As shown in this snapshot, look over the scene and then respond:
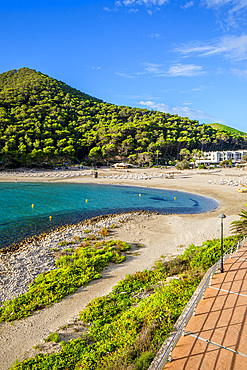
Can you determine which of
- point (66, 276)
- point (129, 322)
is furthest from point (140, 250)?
point (129, 322)

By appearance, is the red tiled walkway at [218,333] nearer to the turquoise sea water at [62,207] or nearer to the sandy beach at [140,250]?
the sandy beach at [140,250]

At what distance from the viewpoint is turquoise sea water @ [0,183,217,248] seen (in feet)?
68.1

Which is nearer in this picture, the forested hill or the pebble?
the pebble

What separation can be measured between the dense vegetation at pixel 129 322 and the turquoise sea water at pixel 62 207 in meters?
11.3

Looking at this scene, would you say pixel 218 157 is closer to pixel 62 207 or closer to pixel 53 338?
pixel 62 207

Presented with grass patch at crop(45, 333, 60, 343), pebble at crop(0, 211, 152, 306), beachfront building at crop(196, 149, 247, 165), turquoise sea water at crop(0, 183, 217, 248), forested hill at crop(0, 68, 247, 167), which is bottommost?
grass patch at crop(45, 333, 60, 343)

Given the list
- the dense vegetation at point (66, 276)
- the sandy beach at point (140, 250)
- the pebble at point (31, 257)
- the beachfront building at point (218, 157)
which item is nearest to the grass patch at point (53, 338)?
the sandy beach at point (140, 250)

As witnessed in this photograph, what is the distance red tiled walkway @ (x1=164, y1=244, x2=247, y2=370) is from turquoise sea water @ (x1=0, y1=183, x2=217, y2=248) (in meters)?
15.0

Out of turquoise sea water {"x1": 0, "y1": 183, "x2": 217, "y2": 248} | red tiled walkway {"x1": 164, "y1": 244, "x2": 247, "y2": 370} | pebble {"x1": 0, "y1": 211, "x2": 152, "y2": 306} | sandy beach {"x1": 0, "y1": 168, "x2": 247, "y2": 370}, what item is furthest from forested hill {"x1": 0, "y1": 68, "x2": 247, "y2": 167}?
red tiled walkway {"x1": 164, "y1": 244, "x2": 247, "y2": 370}

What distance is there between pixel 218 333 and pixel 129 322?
2.96m

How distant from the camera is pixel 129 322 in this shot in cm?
741

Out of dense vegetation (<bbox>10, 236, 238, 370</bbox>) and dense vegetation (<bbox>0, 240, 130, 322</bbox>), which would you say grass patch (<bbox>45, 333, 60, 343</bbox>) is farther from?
dense vegetation (<bbox>0, 240, 130, 322</bbox>)

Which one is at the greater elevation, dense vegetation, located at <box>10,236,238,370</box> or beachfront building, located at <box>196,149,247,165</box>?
beachfront building, located at <box>196,149,247,165</box>

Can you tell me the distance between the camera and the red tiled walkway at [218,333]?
4887mm
